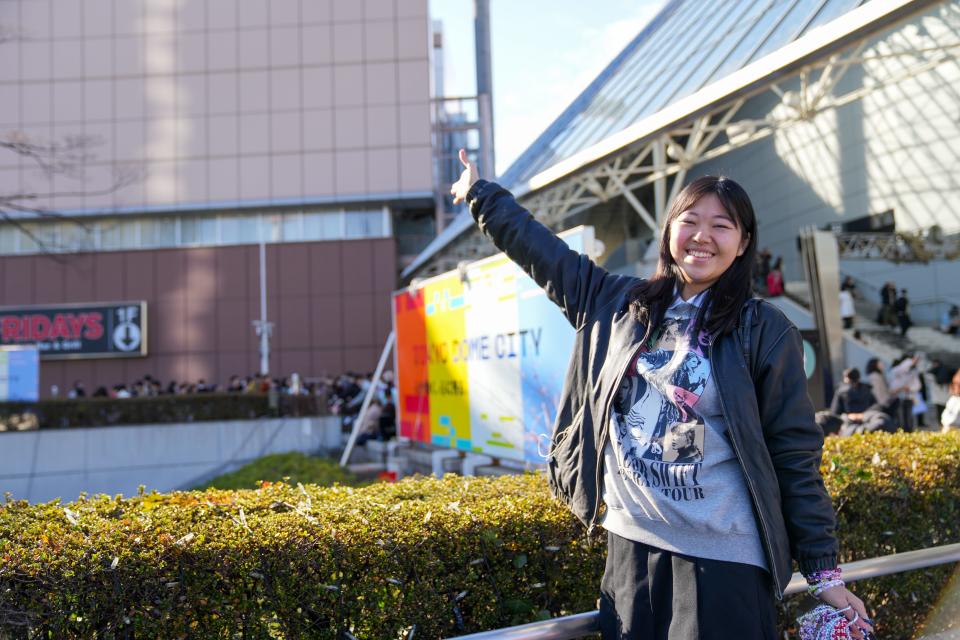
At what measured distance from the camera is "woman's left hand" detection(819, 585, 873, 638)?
185 centimetres

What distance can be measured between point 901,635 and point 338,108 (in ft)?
95.3

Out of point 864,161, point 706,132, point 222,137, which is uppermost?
point 222,137

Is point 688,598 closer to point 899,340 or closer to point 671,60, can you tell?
point 671,60

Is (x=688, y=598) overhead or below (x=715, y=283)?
below

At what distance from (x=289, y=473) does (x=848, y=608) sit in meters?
10.4

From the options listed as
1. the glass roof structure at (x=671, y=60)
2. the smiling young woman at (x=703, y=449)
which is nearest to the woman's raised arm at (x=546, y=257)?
the smiling young woman at (x=703, y=449)

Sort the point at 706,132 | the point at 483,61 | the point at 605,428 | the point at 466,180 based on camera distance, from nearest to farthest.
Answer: the point at 605,428 → the point at 466,180 → the point at 706,132 → the point at 483,61

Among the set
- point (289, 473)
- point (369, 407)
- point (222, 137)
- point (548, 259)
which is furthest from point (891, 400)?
point (222, 137)

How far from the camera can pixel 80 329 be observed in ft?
98.2

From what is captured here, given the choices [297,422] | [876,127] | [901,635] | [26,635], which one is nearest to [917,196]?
[876,127]

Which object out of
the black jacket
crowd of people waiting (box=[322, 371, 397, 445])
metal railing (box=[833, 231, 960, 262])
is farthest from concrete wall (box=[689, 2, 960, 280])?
the black jacket

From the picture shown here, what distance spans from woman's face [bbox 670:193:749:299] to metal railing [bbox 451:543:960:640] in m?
1.09

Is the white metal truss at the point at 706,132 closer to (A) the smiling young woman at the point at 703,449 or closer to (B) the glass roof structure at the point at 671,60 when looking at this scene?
(B) the glass roof structure at the point at 671,60

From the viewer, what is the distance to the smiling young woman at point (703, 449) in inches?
74.7
